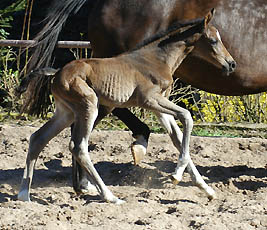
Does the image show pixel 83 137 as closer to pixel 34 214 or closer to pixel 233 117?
pixel 34 214

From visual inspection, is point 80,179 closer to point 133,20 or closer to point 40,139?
point 40,139

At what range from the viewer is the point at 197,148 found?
21.9 feet

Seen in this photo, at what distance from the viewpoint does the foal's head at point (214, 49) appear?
17.0ft

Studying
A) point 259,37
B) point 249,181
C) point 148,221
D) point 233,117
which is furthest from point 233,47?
point 233,117

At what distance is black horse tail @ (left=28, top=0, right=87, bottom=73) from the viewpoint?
6.07 meters

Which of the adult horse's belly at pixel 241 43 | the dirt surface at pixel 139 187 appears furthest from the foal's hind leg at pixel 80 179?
the adult horse's belly at pixel 241 43

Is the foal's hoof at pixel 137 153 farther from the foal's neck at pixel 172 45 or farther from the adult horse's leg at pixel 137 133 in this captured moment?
the foal's neck at pixel 172 45

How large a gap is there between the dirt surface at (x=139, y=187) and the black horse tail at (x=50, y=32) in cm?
100

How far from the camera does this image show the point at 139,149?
5668mm

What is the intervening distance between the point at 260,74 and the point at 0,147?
2685 millimetres

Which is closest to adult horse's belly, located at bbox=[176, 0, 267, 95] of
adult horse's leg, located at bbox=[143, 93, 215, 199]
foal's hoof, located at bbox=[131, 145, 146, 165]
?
foal's hoof, located at bbox=[131, 145, 146, 165]

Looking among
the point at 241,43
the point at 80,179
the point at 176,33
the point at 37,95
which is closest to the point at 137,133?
the point at 80,179

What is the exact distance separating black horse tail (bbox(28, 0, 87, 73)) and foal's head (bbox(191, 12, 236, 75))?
4.85 ft

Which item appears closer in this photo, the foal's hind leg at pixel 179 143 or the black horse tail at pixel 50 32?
the foal's hind leg at pixel 179 143
